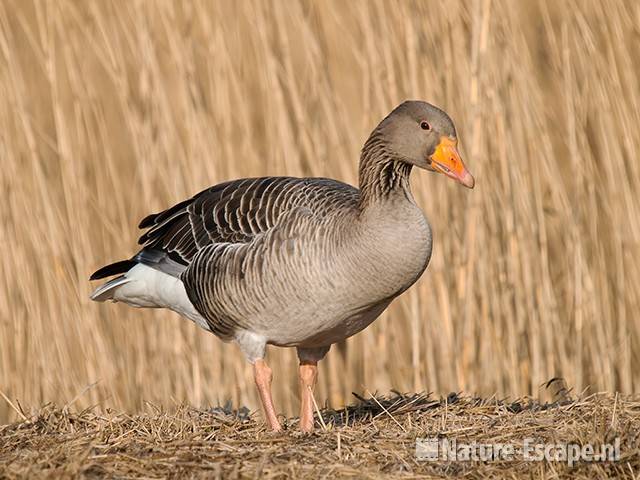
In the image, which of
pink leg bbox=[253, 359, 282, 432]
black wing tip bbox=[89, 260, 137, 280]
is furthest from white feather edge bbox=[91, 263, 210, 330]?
pink leg bbox=[253, 359, 282, 432]

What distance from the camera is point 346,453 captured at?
405 cm

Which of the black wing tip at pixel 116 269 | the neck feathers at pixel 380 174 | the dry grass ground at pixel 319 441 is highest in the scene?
the neck feathers at pixel 380 174

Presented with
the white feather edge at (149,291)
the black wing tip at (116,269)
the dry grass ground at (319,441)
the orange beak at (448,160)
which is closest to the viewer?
the dry grass ground at (319,441)

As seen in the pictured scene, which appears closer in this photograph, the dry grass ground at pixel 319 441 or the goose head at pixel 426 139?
the dry grass ground at pixel 319 441

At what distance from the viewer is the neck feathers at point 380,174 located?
5.02 m

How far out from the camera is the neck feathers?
5020 mm

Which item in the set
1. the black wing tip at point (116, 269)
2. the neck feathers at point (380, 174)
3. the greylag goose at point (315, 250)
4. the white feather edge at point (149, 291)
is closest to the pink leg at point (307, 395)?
the greylag goose at point (315, 250)

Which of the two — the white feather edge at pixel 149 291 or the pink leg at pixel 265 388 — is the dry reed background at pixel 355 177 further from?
the pink leg at pixel 265 388

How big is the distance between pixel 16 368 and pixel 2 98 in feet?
6.02

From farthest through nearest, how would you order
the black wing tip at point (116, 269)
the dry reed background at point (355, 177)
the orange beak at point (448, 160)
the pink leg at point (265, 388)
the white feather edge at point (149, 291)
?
the dry reed background at point (355, 177) < the black wing tip at point (116, 269) < the white feather edge at point (149, 291) < the pink leg at point (265, 388) < the orange beak at point (448, 160)

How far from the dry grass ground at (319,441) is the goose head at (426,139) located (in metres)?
1.18

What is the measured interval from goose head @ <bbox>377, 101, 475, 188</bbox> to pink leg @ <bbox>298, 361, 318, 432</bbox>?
1.29 metres

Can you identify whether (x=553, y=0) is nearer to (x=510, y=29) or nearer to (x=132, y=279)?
(x=510, y=29)

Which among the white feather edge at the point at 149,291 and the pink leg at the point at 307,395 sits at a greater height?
the white feather edge at the point at 149,291
